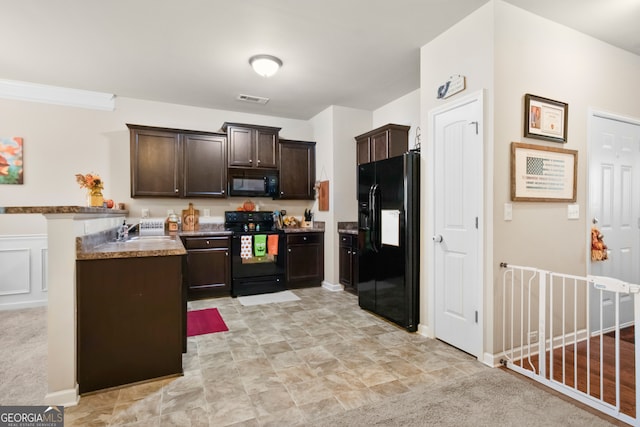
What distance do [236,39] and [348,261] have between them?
3.12 meters

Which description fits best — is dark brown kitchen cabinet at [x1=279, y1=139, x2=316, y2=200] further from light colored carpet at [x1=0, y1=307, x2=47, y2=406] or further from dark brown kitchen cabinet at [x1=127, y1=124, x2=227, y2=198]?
light colored carpet at [x1=0, y1=307, x2=47, y2=406]

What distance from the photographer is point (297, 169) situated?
17.3 ft

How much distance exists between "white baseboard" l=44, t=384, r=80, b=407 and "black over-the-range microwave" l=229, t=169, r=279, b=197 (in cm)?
333

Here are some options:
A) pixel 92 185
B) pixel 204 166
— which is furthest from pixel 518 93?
pixel 204 166

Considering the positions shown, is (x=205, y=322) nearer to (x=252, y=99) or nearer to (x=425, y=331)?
(x=425, y=331)

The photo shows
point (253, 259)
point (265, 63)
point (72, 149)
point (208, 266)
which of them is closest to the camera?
point (265, 63)

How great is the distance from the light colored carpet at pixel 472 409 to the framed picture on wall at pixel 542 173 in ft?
4.58

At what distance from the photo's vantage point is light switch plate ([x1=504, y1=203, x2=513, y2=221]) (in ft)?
8.15

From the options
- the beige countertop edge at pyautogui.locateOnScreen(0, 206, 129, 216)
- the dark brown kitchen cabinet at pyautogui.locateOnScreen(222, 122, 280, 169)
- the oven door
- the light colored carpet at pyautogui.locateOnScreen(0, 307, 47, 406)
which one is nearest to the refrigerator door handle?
the oven door

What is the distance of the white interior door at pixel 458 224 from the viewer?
2.54 meters

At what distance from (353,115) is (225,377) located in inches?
162

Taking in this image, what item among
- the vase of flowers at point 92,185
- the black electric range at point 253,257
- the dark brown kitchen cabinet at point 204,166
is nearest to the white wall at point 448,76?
the black electric range at point 253,257

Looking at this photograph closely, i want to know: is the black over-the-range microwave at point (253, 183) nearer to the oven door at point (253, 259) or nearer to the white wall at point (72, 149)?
the white wall at point (72, 149)

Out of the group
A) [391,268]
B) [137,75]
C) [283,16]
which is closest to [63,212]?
[283,16]
